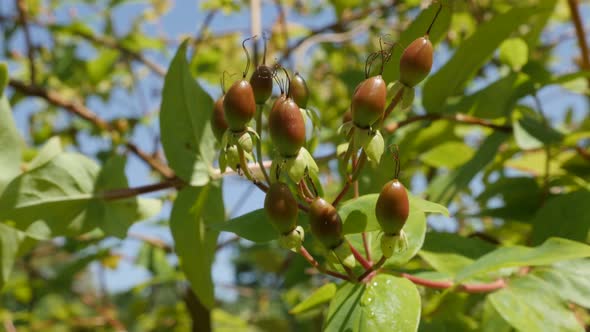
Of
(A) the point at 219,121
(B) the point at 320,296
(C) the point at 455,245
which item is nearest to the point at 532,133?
(C) the point at 455,245

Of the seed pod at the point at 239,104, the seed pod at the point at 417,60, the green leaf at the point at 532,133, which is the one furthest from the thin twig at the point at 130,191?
the green leaf at the point at 532,133

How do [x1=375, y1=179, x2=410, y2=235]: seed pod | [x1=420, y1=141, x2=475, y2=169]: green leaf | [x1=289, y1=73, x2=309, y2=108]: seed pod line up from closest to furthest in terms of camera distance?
[x1=375, y1=179, x2=410, y2=235]: seed pod, [x1=289, y1=73, x2=309, y2=108]: seed pod, [x1=420, y1=141, x2=475, y2=169]: green leaf

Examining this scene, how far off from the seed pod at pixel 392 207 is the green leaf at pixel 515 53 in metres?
0.59

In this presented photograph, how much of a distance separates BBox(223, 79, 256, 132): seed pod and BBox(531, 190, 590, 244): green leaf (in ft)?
1.54

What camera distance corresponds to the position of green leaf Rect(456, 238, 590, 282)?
647 millimetres

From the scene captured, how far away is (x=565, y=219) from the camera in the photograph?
0.85 meters

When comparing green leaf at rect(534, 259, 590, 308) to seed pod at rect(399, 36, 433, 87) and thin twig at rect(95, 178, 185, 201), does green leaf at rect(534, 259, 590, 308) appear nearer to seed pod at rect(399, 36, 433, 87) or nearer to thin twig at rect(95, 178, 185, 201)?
seed pod at rect(399, 36, 433, 87)

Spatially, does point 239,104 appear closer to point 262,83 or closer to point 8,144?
point 262,83

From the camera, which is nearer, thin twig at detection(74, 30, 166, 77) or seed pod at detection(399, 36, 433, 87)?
seed pod at detection(399, 36, 433, 87)

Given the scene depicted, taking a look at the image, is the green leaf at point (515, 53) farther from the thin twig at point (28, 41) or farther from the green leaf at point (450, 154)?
the thin twig at point (28, 41)

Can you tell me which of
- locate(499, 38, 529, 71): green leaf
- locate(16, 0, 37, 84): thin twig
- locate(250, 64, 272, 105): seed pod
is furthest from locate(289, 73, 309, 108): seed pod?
locate(16, 0, 37, 84): thin twig

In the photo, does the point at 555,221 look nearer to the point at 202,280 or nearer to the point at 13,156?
the point at 202,280

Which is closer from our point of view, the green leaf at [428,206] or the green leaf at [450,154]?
the green leaf at [428,206]

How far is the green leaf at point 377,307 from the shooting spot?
60 centimetres
